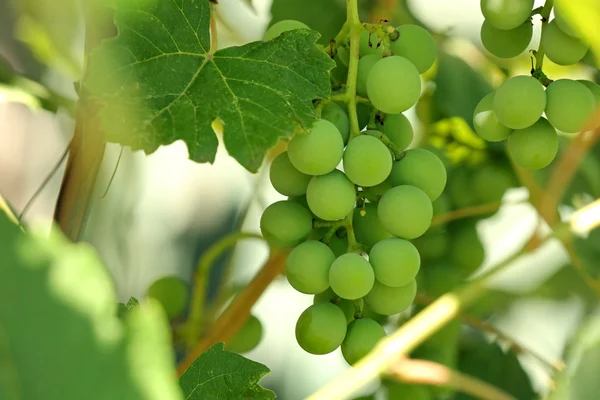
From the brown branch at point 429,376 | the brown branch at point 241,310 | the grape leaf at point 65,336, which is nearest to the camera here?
the grape leaf at point 65,336

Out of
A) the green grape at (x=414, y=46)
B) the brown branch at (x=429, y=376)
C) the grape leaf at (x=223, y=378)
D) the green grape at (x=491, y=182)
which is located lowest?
the grape leaf at (x=223, y=378)

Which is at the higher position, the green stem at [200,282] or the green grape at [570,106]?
the green grape at [570,106]

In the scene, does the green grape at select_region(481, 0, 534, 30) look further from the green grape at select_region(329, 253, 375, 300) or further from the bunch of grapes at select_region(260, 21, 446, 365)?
the green grape at select_region(329, 253, 375, 300)

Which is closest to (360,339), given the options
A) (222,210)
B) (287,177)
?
(287,177)

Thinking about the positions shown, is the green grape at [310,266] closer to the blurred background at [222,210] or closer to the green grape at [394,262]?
the green grape at [394,262]

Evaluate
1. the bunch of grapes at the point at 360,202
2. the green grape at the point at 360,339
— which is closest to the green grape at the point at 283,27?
the bunch of grapes at the point at 360,202

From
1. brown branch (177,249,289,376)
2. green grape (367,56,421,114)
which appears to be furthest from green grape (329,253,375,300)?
brown branch (177,249,289,376)

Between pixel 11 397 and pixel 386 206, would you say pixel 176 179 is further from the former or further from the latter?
pixel 11 397
